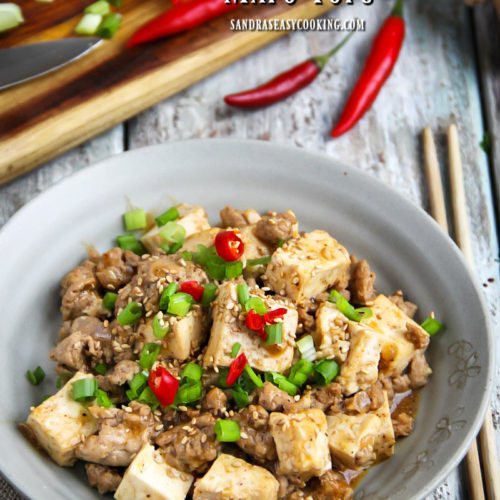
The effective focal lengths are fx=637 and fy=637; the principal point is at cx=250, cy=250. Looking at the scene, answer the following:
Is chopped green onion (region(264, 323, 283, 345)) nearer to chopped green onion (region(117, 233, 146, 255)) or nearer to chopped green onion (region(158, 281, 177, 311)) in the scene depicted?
chopped green onion (region(158, 281, 177, 311))

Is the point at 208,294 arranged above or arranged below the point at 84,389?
above

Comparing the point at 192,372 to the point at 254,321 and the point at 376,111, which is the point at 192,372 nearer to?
the point at 254,321

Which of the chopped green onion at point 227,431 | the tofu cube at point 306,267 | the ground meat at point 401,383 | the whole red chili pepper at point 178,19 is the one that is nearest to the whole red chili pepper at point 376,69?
the whole red chili pepper at point 178,19

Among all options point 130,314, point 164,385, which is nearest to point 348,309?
point 164,385

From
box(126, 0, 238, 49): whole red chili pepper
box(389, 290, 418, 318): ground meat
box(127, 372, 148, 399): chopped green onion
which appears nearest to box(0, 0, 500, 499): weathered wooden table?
box(126, 0, 238, 49): whole red chili pepper

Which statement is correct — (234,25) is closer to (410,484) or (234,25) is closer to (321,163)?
(321,163)

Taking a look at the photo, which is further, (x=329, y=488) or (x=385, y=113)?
(x=385, y=113)
